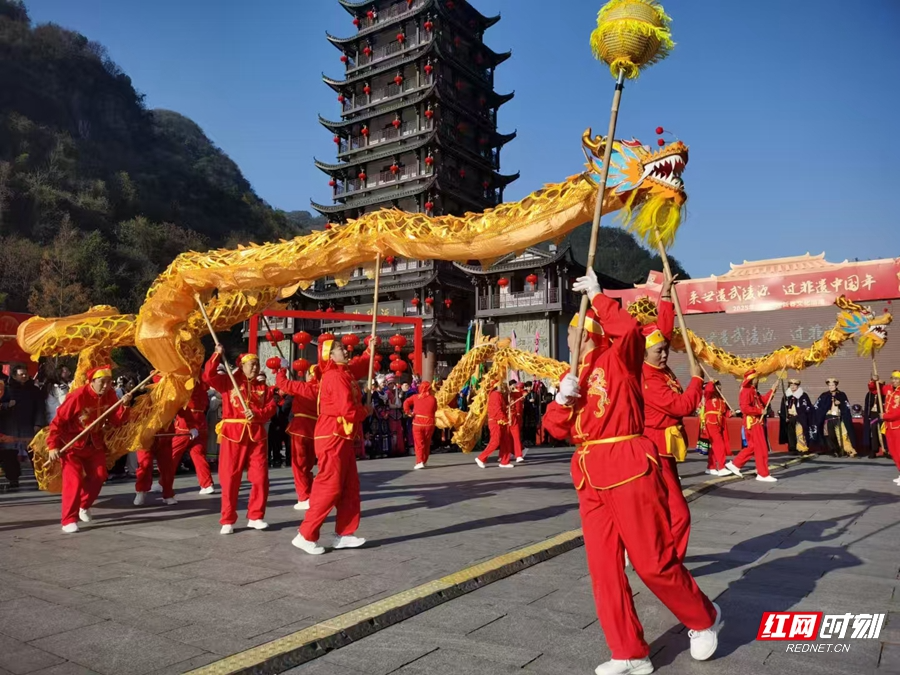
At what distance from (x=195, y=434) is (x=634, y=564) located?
20.9 feet

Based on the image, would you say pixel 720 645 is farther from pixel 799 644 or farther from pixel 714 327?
pixel 714 327

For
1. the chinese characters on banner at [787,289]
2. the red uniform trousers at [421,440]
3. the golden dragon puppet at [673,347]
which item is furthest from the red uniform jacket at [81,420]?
the chinese characters on banner at [787,289]

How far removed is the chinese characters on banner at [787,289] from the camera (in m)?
17.5

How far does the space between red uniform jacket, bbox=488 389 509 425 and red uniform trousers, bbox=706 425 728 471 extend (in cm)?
335

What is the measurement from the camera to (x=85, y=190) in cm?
4072

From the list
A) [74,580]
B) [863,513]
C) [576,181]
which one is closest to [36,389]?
[74,580]

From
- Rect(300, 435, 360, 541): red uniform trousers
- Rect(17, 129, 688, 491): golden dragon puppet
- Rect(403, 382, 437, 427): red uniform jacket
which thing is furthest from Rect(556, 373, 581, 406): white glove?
Rect(403, 382, 437, 427): red uniform jacket

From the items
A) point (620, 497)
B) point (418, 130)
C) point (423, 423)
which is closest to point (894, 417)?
point (423, 423)

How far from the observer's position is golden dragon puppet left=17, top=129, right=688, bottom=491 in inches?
165

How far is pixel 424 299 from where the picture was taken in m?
30.4

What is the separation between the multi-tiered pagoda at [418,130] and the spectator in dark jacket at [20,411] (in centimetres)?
1971

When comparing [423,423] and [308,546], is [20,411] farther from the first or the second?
[308,546]

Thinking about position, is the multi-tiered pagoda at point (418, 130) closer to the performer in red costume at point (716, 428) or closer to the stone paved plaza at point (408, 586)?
the performer in red costume at point (716, 428)

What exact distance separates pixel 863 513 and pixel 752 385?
3.14m
